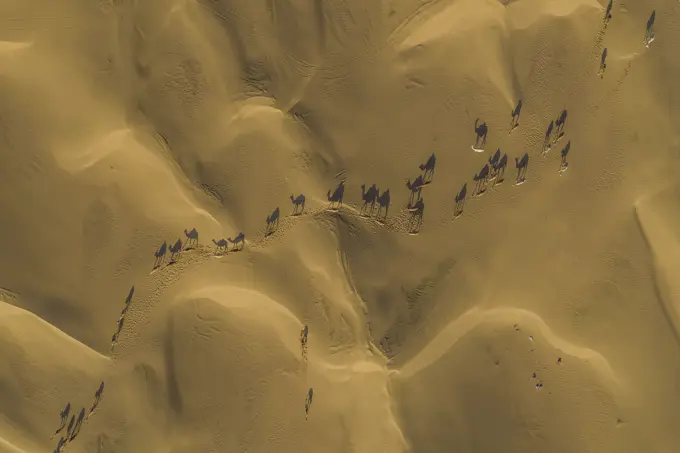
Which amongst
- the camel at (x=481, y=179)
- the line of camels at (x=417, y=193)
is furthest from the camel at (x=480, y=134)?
the camel at (x=481, y=179)

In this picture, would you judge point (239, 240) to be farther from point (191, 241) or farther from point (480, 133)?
point (480, 133)

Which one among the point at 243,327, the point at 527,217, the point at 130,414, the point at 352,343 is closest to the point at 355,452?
the point at 352,343

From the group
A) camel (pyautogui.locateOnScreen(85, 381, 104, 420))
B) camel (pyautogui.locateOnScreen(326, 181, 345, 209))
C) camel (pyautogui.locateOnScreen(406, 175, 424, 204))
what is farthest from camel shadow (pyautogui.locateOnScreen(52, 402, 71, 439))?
camel (pyautogui.locateOnScreen(406, 175, 424, 204))

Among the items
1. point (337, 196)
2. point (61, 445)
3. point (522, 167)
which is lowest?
point (61, 445)

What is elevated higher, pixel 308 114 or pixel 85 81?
pixel 85 81

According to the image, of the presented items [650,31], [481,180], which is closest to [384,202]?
[481,180]

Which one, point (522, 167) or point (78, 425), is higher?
point (522, 167)

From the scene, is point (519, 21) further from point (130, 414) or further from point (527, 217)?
point (130, 414)
